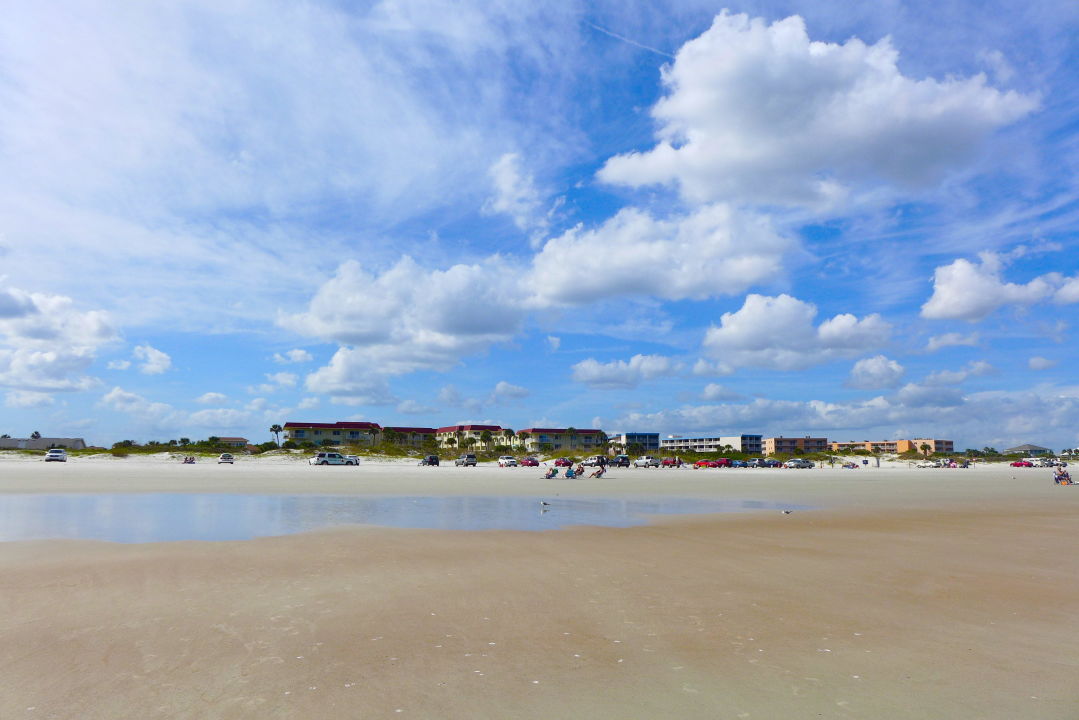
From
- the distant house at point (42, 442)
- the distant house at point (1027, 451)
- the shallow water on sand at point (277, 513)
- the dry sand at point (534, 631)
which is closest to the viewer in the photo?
the dry sand at point (534, 631)

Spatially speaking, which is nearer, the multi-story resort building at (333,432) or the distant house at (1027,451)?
the multi-story resort building at (333,432)

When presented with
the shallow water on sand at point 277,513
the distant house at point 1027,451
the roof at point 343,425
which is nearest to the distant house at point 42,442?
the roof at point 343,425

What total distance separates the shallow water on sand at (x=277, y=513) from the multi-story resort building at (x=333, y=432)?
122 meters

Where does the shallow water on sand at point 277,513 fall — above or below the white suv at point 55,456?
below

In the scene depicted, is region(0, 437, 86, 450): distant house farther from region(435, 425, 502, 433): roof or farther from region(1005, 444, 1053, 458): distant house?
region(1005, 444, 1053, 458): distant house

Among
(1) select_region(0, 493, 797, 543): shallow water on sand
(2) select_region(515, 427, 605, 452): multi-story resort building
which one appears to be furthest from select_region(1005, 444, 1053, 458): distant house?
(1) select_region(0, 493, 797, 543): shallow water on sand

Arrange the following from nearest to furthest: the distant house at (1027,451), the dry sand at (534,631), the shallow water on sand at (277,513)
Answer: the dry sand at (534,631) → the shallow water on sand at (277,513) → the distant house at (1027,451)

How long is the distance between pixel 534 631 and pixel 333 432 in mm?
151187

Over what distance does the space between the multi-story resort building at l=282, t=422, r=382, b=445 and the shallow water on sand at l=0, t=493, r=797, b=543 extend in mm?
121814

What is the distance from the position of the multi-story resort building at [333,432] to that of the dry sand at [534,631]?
138921mm

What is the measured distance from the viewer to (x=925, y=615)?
365 inches

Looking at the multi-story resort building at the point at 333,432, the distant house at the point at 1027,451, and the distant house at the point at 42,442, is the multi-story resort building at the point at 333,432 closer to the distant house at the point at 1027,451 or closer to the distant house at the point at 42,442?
the distant house at the point at 42,442

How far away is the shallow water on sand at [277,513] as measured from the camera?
17.7 metres

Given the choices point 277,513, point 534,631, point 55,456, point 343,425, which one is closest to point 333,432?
point 343,425
